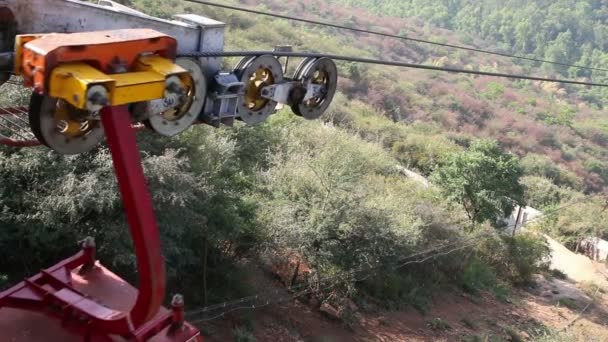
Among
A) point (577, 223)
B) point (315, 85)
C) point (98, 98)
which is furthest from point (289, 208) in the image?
point (577, 223)

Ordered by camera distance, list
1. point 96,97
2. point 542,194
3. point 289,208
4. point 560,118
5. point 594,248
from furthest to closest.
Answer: point 560,118 < point 542,194 < point 594,248 < point 289,208 < point 96,97

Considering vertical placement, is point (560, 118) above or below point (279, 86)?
below

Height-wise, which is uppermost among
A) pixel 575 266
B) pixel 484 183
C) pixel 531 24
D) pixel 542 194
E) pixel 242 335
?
pixel 531 24

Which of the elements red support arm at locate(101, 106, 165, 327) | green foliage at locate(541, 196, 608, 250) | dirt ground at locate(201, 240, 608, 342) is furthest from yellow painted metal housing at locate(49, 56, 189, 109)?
green foliage at locate(541, 196, 608, 250)

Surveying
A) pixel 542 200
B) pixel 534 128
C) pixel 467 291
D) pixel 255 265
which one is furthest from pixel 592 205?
pixel 534 128

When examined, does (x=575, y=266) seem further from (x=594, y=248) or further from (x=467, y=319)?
(x=467, y=319)

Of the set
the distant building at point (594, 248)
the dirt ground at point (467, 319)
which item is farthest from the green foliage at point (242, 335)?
the distant building at point (594, 248)

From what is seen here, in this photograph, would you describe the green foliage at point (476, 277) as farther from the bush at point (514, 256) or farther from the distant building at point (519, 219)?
the distant building at point (519, 219)
